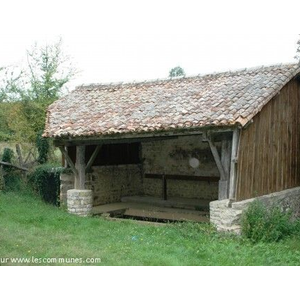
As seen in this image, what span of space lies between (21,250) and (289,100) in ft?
24.1

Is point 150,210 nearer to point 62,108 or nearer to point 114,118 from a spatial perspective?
point 114,118

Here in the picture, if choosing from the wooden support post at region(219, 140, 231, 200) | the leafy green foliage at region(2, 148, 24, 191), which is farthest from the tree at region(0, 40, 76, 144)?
the wooden support post at region(219, 140, 231, 200)

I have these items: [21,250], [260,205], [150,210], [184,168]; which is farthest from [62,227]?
[184,168]

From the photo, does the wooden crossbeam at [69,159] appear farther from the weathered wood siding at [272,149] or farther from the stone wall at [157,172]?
the weathered wood siding at [272,149]

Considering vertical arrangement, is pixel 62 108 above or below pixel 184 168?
above

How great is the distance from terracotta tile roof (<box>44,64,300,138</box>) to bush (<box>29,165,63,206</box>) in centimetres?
207

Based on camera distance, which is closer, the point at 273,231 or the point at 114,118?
the point at 273,231

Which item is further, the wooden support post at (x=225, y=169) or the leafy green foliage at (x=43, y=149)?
the leafy green foliage at (x=43, y=149)

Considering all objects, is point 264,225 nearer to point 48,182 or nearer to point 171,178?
point 171,178

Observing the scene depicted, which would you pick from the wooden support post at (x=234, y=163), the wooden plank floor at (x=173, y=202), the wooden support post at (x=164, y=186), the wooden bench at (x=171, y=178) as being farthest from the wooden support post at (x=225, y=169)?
the wooden support post at (x=164, y=186)

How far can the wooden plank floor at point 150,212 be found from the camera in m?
11.7

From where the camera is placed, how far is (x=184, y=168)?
14.3 m

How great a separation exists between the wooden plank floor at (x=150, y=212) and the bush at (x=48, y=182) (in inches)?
64.3

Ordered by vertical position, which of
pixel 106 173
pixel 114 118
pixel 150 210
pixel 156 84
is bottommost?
pixel 150 210
